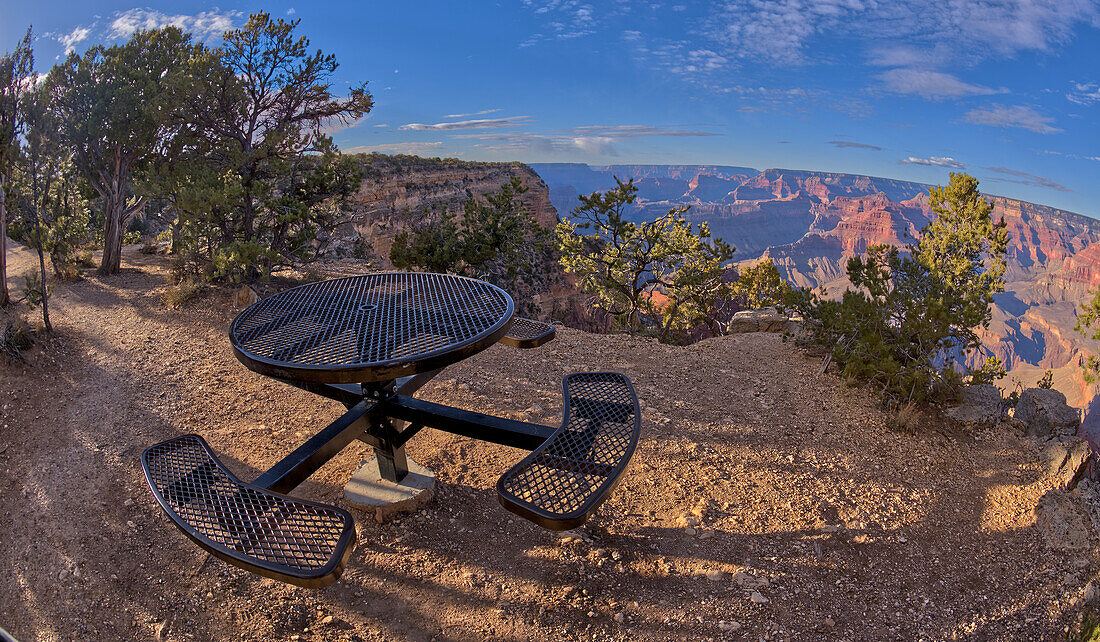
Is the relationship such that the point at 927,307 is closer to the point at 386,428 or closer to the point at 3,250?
the point at 386,428

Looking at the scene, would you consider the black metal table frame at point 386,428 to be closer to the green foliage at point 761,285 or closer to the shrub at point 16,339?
the shrub at point 16,339

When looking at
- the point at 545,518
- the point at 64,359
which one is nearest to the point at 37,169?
the point at 64,359

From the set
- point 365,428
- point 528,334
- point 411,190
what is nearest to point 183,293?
point 365,428

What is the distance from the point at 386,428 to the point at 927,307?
5603 mm

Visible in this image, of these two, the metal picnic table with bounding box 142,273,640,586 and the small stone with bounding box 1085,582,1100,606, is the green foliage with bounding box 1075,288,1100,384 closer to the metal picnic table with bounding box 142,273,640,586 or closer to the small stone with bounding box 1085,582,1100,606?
the small stone with bounding box 1085,582,1100,606

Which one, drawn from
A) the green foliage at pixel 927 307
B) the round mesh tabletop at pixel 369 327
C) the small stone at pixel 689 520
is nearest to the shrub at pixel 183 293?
the round mesh tabletop at pixel 369 327

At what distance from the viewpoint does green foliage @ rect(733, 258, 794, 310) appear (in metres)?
11.2

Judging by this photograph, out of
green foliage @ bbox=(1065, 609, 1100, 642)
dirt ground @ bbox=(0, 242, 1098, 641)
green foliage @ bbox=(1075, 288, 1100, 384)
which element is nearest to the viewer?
green foliage @ bbox=(1065, 609, 1100, 642)

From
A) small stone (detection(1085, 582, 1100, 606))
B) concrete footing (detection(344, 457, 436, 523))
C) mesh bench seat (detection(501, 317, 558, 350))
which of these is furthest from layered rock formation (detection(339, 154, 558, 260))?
small stone (detection(1085, 582, 1100, 606))

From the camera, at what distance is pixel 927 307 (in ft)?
18.5

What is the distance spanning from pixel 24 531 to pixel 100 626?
5.09ft

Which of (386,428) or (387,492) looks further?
(387,492)

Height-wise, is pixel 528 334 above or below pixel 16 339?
above

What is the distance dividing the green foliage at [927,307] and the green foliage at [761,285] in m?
3.14
